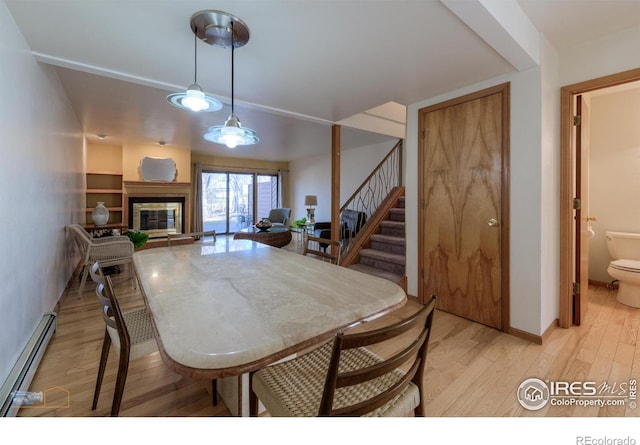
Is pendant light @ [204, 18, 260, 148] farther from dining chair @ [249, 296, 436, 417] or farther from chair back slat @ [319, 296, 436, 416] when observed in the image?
chair back slat @ [319, 296, 436, 416]

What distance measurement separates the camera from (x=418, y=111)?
3.04 meters

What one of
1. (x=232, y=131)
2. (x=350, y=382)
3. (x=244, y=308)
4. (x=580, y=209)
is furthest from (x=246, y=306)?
(x=580, y=209)

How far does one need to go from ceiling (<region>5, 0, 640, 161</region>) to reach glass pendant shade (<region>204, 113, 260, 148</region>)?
1.93ft

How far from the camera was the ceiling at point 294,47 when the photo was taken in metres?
1.59

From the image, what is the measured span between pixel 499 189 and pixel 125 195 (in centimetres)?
685

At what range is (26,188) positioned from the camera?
1.95 metres

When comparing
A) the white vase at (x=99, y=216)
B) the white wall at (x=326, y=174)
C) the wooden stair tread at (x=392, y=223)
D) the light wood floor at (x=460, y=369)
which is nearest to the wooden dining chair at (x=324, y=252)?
the light wood floor at (x=460, y=369)

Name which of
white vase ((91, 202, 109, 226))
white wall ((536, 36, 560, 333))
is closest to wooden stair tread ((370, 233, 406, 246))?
white wall ((536, 36, 560, 333))

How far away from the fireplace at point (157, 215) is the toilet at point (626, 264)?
24.6 ft

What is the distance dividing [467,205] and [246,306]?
233cm

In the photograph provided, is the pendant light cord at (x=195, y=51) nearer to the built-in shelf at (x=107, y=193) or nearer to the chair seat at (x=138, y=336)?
the chair seat at (x=138, y=336)

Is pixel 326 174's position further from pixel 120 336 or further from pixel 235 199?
pixel 120 336

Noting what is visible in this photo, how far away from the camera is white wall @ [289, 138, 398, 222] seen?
6367 millimetres
